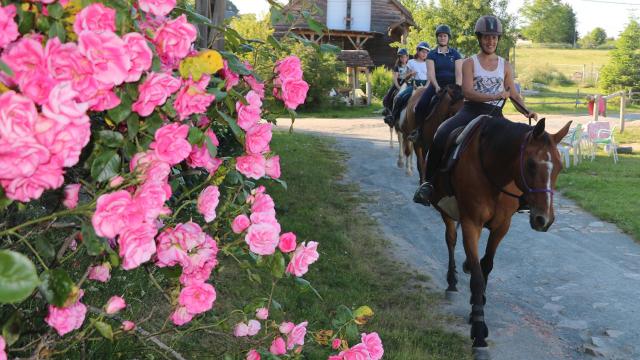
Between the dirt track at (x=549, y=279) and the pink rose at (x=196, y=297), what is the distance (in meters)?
3.92

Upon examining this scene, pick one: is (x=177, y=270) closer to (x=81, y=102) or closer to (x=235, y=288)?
(x=81, y=102)

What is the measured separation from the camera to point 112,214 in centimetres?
163

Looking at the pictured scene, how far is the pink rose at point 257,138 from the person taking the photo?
2.29m

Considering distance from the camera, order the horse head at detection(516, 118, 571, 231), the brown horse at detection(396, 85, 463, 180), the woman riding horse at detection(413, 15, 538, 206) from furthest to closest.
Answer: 1. the brown horse at detection(396, 85, 463, 180)
2. the woman riding horse at detection(413, 15, 538, 206)
3. the horse head at detection(516, 118, 571, 231)

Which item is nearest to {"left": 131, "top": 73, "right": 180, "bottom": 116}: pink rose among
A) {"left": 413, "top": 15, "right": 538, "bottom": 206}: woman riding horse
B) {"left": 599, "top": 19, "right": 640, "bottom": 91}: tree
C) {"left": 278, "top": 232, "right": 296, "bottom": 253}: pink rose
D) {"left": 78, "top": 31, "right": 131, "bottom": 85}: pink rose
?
{"left": 78, "top": 31, "right": 131, "bottom": 85}: pink rose

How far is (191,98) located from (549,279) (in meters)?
6.54

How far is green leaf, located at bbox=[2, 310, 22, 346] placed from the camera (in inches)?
75.2

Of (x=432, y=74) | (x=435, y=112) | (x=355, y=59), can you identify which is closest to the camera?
(x=435, y=112)

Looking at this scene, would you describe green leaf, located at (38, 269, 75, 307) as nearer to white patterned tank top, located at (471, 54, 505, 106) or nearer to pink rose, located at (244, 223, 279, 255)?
pink rose, located at (244, 223, 279, 255)

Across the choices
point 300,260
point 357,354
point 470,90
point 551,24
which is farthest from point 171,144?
point 551,24

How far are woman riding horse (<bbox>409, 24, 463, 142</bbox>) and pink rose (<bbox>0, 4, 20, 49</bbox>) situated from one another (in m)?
9.08

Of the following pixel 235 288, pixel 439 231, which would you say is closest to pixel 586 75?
pixel 439 231

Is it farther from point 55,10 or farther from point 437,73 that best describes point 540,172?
point 437,73

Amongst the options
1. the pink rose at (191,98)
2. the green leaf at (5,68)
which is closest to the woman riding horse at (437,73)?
the pink rose at (191,98)
